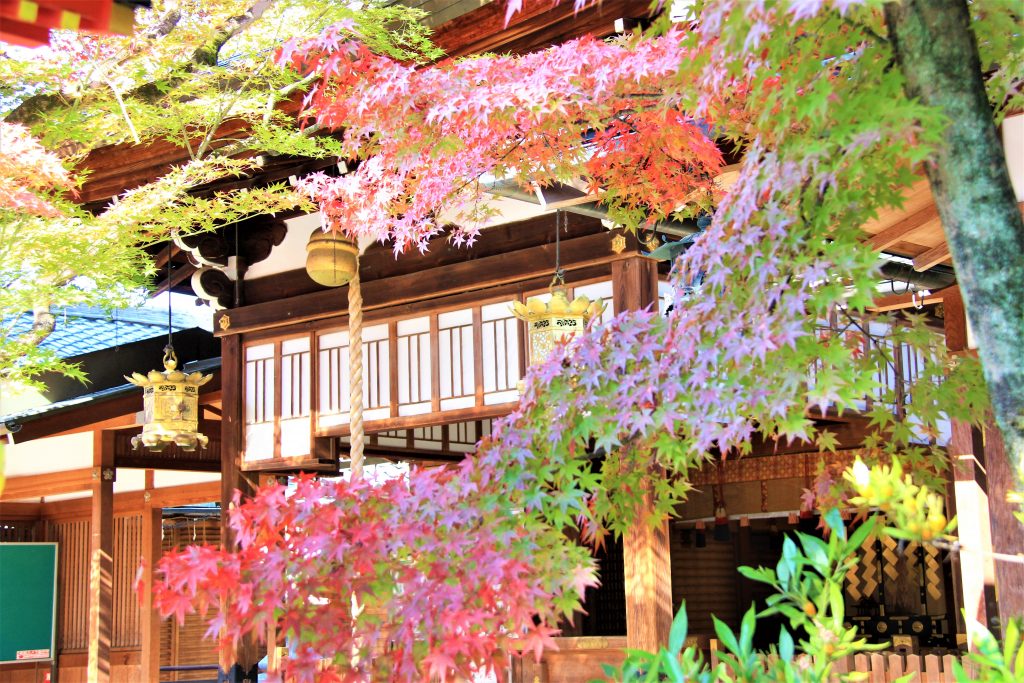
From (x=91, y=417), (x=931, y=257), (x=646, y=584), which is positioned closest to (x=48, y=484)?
(x=91, y=417)

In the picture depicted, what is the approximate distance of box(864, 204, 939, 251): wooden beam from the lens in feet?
16.6

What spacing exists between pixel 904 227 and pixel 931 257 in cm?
71

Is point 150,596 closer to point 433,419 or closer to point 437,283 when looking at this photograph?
point 433,419

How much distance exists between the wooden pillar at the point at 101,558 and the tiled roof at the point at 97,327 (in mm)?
1023

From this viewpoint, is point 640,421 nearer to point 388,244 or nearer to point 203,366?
point 388,244

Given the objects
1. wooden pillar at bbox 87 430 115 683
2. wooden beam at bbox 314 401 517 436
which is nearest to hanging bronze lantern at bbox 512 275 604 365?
wooden beam at bbox 314 401 517 436

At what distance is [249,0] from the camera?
6168 mm

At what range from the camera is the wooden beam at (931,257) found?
18.6ft

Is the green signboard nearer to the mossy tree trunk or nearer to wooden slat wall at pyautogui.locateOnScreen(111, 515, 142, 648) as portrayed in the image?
wooden slat wall at pyautogui.locateOnScreen(111, 515, 142, 648)

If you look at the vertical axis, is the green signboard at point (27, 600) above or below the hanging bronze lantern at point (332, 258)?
below

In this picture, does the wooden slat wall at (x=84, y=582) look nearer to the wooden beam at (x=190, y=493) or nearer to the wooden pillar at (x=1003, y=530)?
the wooden beam at (x=190, y=493)

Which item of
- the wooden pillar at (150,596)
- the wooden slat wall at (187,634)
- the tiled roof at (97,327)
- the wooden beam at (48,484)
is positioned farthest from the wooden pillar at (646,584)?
the wooden slat wall at (187,634)

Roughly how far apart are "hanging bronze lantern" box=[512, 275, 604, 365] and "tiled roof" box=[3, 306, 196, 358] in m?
5.56

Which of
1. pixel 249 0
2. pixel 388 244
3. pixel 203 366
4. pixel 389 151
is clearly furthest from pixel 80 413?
pixel 389 151
